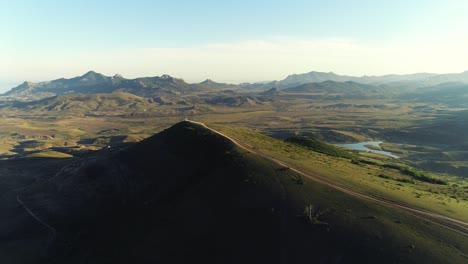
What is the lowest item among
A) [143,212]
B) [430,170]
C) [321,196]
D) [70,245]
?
[430,170]

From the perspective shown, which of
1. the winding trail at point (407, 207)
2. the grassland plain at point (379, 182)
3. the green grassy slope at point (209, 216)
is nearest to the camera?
the green grassy slope at point (209, 216)

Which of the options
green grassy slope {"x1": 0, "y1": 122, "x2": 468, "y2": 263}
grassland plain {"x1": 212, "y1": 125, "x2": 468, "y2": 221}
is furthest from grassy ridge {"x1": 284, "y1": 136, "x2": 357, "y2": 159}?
green grassy slope {"x1": 0, "y1": 122, "x2": 468, "y2": 263}

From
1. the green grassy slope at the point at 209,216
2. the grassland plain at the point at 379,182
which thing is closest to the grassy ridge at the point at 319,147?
the grassland plain at the point at 379,182

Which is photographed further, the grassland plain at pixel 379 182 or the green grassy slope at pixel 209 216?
the grassland plain at pixel 379 182

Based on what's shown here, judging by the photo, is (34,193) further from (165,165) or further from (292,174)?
(292,174)

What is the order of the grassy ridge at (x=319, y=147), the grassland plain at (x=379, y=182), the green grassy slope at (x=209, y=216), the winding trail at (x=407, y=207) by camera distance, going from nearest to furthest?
the green grassy slope at (x=209, y=216) < the winding trail at (x=407, y=207) < the grassland plain at (x=379, y=182) < the grassy ridge at (x=319, y=147)

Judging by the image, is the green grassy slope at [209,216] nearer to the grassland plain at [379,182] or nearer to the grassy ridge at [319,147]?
the grassland plain at [379,182]

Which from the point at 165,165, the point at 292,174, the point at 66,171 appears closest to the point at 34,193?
the point at 66,171

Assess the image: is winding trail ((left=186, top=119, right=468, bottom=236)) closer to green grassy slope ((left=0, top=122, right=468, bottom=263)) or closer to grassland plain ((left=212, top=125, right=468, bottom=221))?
grassland plain ((left=212, top=125, right=468, bottom=221))
